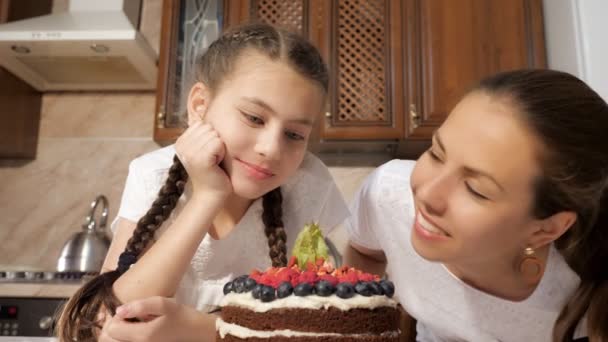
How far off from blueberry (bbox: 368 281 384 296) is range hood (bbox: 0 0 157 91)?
1.61 metres

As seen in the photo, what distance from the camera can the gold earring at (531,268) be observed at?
830 millimetres

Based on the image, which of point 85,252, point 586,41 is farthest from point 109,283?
point 586,41

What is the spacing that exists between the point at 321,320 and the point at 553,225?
0.40 metres

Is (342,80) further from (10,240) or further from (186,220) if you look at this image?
(10,240)

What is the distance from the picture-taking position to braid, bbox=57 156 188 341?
27.5 inches

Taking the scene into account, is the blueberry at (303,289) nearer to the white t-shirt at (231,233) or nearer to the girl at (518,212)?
the girl at (518,212)

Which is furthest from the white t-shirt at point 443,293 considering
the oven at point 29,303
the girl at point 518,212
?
the oven at point 29,303

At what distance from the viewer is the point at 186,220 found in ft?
2.64

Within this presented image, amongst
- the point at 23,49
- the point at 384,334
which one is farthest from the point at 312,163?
the point at 23,49

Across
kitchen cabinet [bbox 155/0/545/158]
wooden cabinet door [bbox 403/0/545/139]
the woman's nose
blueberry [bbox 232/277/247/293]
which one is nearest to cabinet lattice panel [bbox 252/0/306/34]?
kitchen cabinet [bbox 155/0/545/158]

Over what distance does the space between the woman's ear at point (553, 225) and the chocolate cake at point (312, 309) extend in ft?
0.95

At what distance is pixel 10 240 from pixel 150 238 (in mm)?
1664

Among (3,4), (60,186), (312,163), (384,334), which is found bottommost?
(60,186)

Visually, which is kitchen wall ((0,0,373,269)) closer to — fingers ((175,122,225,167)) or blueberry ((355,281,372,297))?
fingers ((175,122,225,167))
